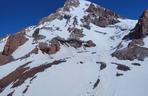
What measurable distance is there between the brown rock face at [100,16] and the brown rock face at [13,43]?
3087 cm

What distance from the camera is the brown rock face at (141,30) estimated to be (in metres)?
113

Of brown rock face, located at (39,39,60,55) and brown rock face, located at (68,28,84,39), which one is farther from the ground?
brown rock face, located at (68,28,84,39)

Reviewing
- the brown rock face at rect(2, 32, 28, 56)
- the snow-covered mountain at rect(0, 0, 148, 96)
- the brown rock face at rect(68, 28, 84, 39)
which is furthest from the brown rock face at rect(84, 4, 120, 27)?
the brown rock face at rect(2, 32, 28, 56)

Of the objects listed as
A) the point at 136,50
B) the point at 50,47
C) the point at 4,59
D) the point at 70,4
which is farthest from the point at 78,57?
the point at 70,4

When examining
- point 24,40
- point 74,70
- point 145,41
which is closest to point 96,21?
point 24,40

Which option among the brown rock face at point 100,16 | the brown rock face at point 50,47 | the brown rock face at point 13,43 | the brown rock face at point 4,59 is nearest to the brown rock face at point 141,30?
the brown rock face at point 50,47

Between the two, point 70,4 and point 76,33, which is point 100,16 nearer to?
point 70,4

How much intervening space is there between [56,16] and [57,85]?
83315mm

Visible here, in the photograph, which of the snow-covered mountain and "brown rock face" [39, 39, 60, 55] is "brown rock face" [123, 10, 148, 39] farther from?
"brown rock face" [39, 39, 60, 55]

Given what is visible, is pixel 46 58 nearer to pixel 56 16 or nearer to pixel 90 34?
pixel 90 34

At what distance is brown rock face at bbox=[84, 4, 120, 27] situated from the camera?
15112 centimetres

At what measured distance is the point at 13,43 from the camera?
124688 millimetres

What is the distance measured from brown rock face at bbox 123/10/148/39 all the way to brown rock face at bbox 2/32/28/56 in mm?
34301

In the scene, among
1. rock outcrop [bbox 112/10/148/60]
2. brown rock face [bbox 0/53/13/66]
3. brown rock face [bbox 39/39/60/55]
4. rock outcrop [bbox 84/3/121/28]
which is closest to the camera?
rock outcrop [bbox 112/10/148/60]
